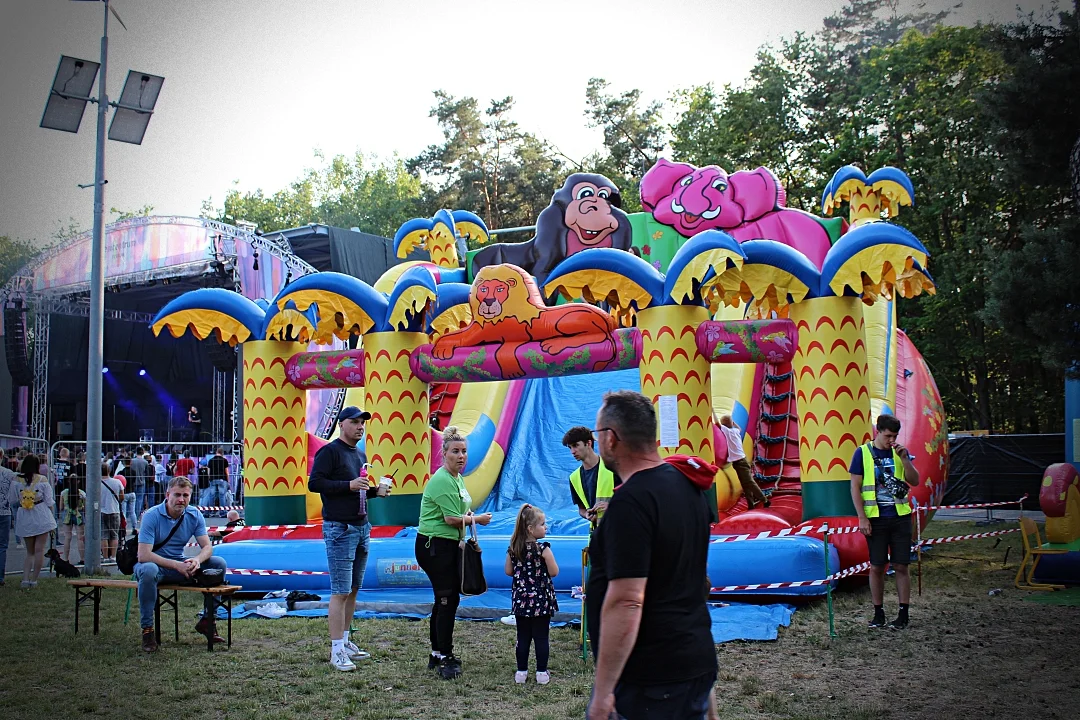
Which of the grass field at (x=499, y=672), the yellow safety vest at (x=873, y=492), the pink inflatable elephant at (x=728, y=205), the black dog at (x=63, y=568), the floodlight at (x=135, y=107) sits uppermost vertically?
the floodlight at (x=135, y=107)

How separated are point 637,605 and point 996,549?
967 cm

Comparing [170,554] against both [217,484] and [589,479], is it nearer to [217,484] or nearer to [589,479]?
[589,479]

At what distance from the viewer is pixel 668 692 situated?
7.98 feet

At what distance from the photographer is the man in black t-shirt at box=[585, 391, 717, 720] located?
239cm

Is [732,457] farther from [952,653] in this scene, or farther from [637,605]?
[637,605]

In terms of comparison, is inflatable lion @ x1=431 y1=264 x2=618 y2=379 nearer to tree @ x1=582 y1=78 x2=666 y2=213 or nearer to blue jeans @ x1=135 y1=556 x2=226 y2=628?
blue jeans @ x1=135 y1=556 x2=226 y2=628

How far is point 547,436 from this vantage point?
11031mm

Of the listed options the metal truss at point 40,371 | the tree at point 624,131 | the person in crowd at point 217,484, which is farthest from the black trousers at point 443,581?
the tree at point 624,131

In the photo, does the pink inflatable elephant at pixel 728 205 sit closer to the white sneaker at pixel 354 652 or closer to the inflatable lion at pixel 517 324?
the inflatable lion at pixel 517 324

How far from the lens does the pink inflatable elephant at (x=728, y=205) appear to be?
11.8 metres

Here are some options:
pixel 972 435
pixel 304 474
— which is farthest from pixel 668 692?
pixel 972 435

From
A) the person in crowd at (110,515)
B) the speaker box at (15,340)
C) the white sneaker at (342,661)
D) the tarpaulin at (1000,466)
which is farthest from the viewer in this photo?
the speaker box at (15,340)

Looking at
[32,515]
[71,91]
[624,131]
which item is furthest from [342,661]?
Answer: [624,131]

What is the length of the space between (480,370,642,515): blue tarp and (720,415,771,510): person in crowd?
143 cm
